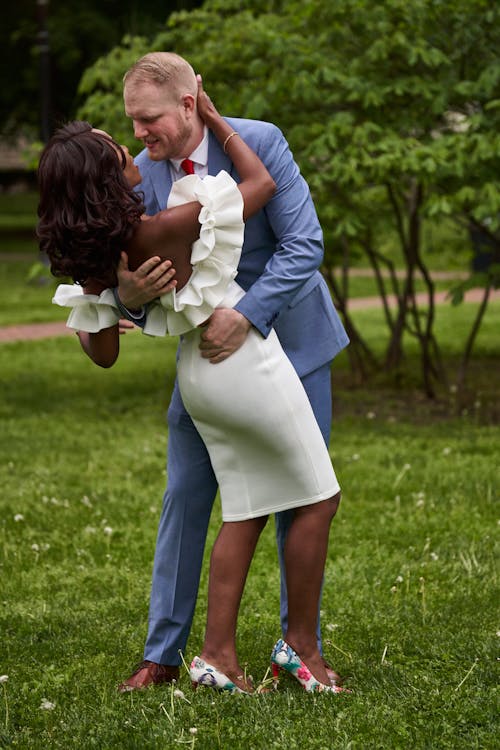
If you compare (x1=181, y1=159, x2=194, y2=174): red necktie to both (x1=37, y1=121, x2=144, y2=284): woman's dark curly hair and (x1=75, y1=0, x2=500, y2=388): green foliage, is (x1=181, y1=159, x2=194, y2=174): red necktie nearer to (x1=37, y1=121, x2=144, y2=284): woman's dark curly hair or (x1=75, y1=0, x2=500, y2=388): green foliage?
(x1=37, y1=121, x2=144, y2=284): woman's dark curly hair

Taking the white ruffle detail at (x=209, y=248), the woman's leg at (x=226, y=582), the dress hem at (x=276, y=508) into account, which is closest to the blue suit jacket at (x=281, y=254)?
the white ruffle detail at (x=209, y=248)

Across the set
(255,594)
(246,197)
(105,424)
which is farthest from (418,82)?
(246,197)

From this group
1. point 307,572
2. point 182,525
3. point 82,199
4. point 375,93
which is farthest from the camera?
point 375,93

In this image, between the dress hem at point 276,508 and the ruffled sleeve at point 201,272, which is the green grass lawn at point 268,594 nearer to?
the dress hem at point 276,508

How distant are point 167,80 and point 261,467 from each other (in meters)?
1.05

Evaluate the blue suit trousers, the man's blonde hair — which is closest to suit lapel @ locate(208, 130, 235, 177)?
the man's blonde hair

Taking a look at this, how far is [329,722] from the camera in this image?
3.27 meters

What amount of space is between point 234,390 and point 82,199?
0.64 meters

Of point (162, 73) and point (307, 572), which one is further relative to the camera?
point (307, 572)

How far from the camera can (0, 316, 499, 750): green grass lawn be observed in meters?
3.33

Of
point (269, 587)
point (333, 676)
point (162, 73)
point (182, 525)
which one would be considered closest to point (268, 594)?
point (269, 587)

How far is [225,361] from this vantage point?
3.27m

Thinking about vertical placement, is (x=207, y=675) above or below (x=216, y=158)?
below

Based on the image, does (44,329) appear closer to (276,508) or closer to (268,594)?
(268,594)
